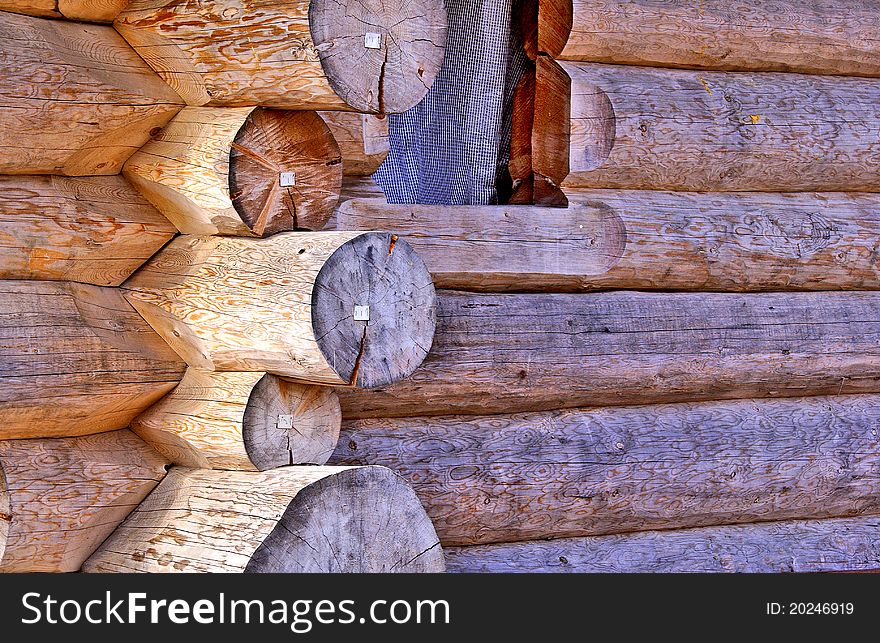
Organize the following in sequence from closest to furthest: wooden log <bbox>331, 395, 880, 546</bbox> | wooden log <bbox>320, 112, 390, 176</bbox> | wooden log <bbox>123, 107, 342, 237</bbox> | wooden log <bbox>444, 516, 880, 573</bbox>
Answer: wooden log <bbox>123, 107, 342, 237</bbox>
wooden log <bbox>320, 112, 390, 176</bbox>
wooden log <bbox>331, 395, 880, 546</bbox>
wooden log <bbox>444, 516, 880, 573</bbox>

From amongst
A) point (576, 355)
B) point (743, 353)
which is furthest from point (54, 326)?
point (743, 353)

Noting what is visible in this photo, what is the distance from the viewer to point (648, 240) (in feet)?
12.5

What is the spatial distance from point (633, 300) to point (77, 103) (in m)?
2.03

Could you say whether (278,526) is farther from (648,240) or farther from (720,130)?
(720,130)

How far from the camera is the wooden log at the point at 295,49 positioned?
2758 millimetres

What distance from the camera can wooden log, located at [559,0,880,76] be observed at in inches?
148

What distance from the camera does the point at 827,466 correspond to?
13.2 ft

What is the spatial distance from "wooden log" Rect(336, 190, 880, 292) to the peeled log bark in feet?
2.28

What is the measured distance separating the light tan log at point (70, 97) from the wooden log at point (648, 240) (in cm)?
78

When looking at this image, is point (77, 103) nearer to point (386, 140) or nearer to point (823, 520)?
point (386, 140)

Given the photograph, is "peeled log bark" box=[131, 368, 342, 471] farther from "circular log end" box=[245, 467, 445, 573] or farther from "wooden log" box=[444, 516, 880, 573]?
"wooden log" box=[444, 516, 880, 573]

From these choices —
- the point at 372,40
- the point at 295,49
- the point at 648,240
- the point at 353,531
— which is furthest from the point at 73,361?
the point at 648,240

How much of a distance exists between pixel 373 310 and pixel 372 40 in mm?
737

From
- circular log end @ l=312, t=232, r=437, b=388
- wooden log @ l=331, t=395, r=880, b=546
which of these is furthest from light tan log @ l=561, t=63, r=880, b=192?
circular log end @ l=312, t=232, r=437, b=388
